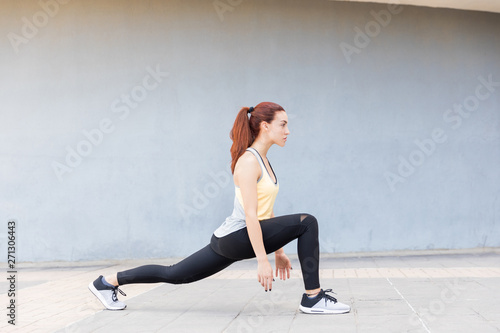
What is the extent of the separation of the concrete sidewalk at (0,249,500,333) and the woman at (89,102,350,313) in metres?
0.25

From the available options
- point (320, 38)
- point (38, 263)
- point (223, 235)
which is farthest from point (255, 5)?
point (223, 235)

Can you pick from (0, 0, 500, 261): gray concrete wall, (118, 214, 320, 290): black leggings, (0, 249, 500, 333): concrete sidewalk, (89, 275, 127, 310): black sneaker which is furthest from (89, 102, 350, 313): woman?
(0, 0, 500, 261): gray concrete wall

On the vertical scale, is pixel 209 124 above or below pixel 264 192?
above

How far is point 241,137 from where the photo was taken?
452 centimetres

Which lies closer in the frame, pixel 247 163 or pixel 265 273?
pixel 265 273

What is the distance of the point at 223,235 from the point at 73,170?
5028mm

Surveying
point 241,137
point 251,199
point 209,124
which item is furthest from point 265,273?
point 209,124

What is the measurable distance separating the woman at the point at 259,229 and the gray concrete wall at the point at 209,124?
4.30 m

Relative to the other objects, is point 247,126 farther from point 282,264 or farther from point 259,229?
point 282,264

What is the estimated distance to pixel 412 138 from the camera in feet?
29.3

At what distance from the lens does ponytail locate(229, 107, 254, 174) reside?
14.8ft

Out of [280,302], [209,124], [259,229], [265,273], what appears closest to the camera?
[265,273]

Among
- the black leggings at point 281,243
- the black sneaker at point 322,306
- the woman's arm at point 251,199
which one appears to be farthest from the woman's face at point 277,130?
the black sneaker at point 322,306

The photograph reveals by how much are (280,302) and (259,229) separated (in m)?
1.05
